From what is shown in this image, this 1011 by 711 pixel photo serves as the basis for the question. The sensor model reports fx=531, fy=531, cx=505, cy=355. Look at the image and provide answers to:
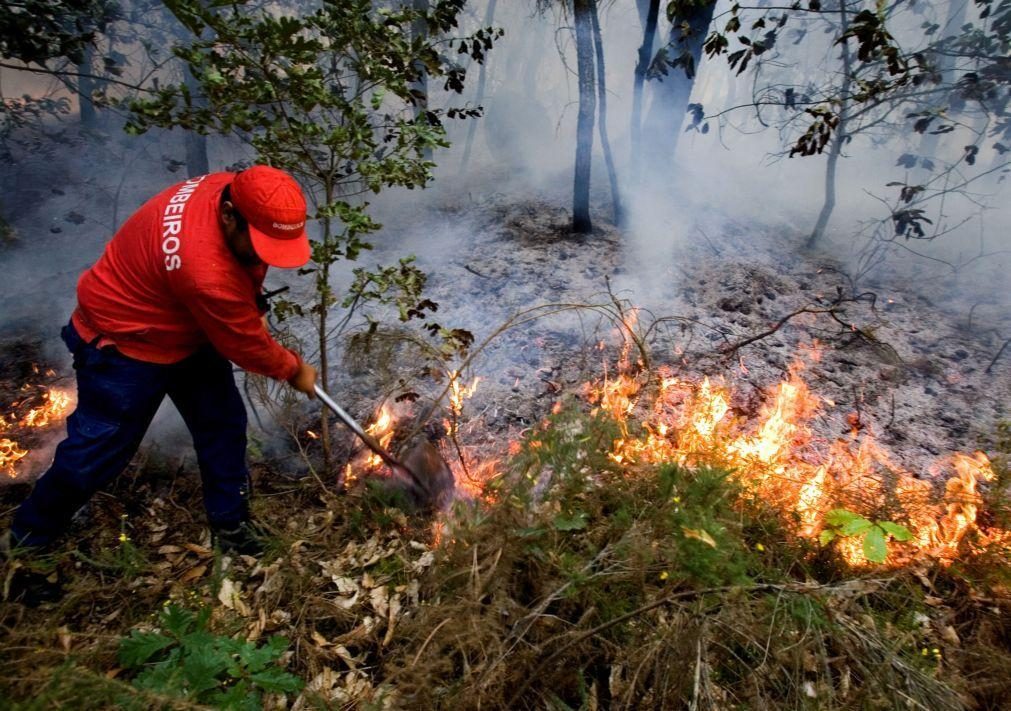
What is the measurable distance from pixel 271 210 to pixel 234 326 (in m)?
0.57

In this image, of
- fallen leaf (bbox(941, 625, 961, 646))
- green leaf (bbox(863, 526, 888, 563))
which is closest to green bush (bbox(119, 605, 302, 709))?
green leaf (bbox(863, 526, 888, 563))

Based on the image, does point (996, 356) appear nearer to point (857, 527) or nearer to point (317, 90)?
point (857, 527)

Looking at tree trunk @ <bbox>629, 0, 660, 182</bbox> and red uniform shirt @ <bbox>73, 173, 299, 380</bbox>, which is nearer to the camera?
red uniform shirt @ <bbox>73, 173, 299, 380</bbox>

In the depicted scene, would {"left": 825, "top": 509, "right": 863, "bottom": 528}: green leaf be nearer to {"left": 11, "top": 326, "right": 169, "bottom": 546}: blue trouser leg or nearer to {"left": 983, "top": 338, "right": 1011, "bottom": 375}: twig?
{"left": 983, "top": 338, "right": 1011, "bottom": 375}: twig

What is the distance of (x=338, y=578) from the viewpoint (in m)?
2.91

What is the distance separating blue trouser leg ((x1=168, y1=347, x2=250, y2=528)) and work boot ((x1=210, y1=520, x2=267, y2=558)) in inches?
1.5

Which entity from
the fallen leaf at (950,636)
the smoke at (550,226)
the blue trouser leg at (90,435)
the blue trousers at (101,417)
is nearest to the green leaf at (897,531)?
the fallen leaf at (950,636)

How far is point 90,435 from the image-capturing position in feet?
8.36

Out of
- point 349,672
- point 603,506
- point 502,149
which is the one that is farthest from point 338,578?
point 502,149

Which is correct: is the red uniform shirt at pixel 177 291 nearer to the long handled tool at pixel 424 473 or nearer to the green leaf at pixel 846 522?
the long handled tool at pixel 424 473

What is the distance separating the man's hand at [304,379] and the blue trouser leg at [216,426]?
46 cm

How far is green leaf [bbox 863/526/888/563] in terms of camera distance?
2.43 metres

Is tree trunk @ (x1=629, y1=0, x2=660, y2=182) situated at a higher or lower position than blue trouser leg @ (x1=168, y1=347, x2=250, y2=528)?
higher

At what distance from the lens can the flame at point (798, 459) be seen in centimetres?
283
